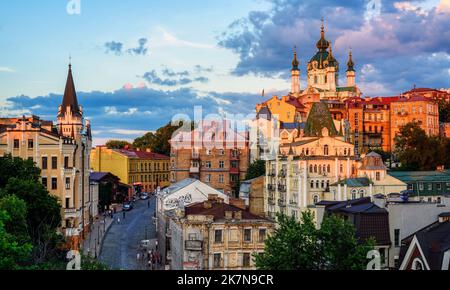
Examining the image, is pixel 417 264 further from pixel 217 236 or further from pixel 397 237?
pixel 217 236

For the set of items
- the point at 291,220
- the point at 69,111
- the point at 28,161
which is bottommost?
the point at 291,220

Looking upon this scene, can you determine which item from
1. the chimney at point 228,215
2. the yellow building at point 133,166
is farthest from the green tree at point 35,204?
the yellow building at point 133,166

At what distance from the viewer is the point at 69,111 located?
6281 cm

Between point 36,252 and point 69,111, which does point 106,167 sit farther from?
point 36,252

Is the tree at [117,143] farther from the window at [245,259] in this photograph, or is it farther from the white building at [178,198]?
the window at [245,259]

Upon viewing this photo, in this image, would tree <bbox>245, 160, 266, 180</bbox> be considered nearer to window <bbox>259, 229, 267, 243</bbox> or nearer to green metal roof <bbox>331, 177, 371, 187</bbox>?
green metal roof <bbox>331, 177, 371, 187</bbox>

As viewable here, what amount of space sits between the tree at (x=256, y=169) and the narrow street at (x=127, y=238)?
1285 centimetres

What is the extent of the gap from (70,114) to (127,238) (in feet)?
42.1

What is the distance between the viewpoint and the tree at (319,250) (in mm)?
25438

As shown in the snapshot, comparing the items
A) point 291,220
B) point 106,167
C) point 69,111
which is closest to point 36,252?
point 291,220

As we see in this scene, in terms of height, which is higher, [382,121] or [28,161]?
[382,121]
